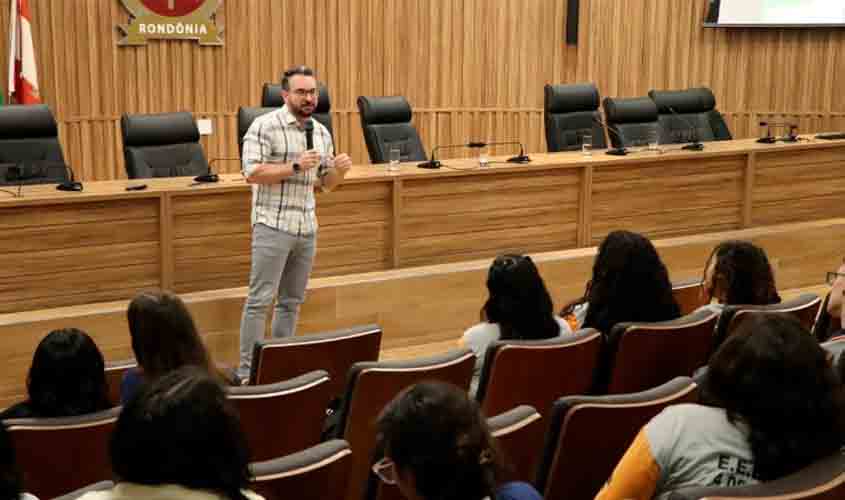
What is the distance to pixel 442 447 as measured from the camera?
170 centimetres

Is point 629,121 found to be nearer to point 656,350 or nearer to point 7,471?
point 656,350

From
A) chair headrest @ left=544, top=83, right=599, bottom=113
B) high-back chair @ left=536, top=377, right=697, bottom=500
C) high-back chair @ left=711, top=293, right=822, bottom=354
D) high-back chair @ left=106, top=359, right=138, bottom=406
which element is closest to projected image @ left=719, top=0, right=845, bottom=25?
chair headrest @ left=544, top=83, right=599, bottom=113

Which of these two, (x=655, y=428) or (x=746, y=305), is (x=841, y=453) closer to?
(x=655, y=428)

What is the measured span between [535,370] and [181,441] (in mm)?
1585

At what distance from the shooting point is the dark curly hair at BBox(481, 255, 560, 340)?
10.6 feet

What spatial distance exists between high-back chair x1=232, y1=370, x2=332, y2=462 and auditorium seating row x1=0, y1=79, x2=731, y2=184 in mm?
2677

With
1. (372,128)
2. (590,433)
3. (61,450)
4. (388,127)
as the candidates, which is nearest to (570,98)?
(388,127)

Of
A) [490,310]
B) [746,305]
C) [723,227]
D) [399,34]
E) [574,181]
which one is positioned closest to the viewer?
[490,310]

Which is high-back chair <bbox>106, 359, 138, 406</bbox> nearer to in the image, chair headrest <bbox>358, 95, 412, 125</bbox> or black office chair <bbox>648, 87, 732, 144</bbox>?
chair headrest <bbox>358, 95, 412, 125</bbox>

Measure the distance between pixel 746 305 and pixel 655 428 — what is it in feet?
5.30

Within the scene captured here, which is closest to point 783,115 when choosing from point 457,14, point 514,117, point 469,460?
point 514,117

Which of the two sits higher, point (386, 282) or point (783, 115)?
point (783, 115)

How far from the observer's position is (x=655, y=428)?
2.08m

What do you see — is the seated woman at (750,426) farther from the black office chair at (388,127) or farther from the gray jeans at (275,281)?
the black office chair at (388,127)
